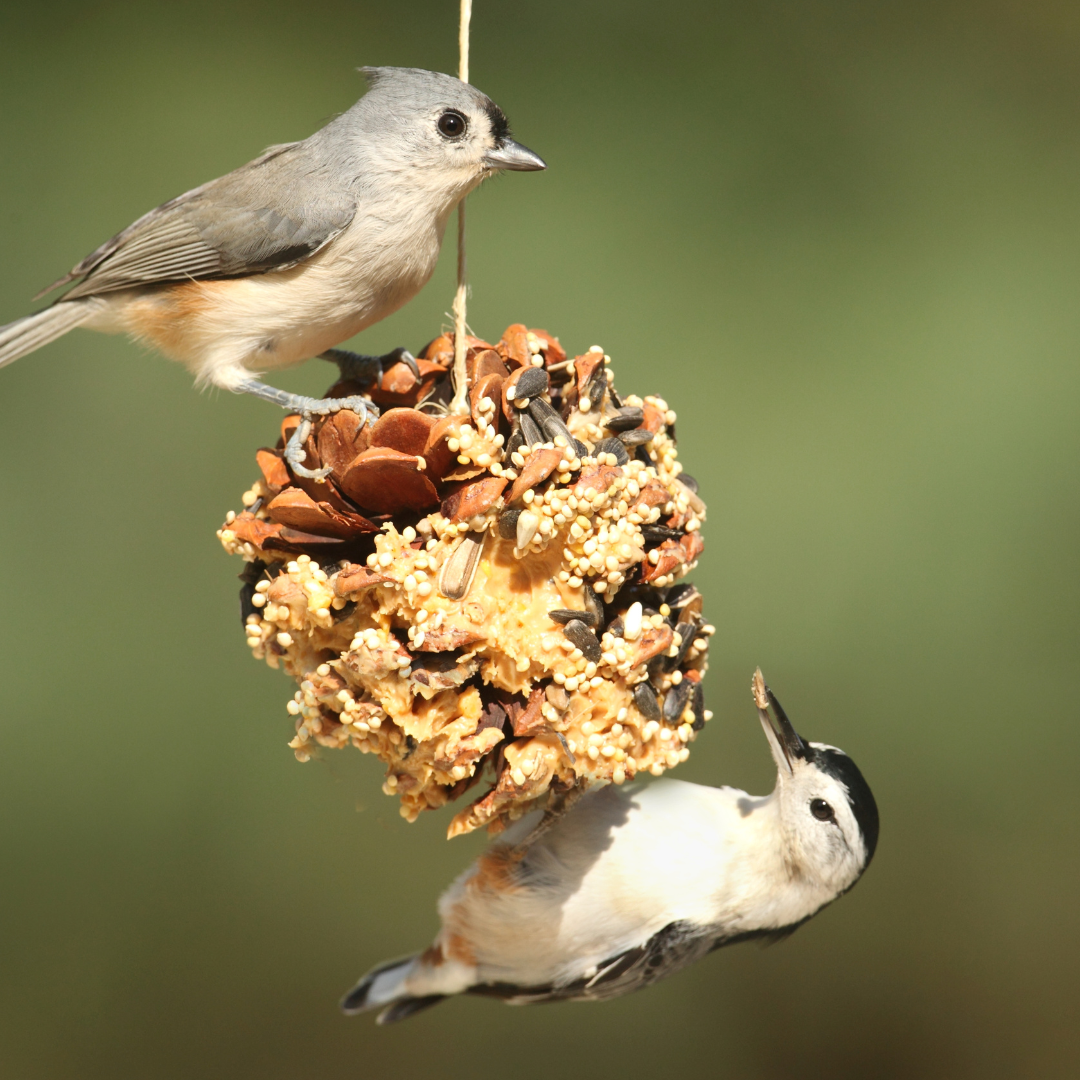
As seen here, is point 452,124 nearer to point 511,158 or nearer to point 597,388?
point 511,158

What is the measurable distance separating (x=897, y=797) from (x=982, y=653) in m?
0.39

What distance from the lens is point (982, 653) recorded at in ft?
7.34

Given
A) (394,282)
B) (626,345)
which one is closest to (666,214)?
(626,345)

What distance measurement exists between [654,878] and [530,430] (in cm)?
70

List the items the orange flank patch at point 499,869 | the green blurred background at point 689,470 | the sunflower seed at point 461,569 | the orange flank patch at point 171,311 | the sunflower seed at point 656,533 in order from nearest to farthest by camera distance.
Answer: the sunflower seed at point 461,569 < the sunflower seed at point 656,533 < the orange flank patch at point 171,311 < the orange flank patch at point 499,869 < the green blurred background at point 689,470

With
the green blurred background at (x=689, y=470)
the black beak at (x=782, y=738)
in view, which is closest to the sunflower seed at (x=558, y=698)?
the black beak at (x=782, y=738)

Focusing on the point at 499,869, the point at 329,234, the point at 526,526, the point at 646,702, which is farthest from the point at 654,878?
the point at 329,234

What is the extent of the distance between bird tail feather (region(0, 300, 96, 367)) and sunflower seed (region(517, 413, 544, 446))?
652 mm

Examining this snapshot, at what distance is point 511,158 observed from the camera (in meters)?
1.07

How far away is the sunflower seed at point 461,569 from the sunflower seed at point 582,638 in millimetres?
104

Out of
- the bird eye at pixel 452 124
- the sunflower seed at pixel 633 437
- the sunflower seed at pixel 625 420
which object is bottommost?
the sunflower seed at pixel 633 437

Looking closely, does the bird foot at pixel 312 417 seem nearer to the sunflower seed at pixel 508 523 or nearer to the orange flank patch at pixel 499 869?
the sunflower seed at pixel 508 523

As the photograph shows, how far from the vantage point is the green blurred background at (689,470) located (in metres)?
2.20

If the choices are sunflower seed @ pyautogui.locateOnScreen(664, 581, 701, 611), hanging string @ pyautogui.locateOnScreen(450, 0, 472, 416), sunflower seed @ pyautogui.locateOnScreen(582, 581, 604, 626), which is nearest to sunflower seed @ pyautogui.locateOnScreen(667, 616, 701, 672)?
sunflower seed @ pyautogui.locateOnScreen(664, 581, 701, 611)
